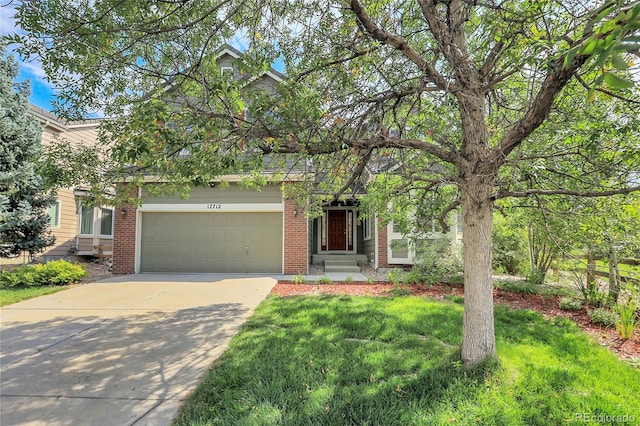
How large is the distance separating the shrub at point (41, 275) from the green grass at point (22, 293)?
0.61 feet

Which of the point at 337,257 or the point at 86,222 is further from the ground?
the point at 86,222

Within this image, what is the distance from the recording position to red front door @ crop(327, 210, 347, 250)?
14.5m

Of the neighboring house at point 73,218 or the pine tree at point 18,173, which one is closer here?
the pine tree at point 18,173

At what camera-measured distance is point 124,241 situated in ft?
35.8

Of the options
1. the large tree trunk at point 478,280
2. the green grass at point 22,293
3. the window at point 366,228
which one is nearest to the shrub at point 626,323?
the large tree trunk at point 478,280

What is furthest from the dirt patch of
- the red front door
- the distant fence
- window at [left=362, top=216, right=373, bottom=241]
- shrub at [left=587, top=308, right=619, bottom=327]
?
the distant fence

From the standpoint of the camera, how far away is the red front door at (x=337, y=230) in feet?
47.5

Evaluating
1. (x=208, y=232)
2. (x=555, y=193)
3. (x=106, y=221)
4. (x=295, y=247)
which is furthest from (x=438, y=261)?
(x=106, y=221)

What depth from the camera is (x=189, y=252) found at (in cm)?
1113

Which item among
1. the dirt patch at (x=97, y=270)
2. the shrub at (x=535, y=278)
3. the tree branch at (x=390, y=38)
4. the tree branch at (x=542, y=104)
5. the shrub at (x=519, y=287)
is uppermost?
the tree branch at (x=390, y=38)

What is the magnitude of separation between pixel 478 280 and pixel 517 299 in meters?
4.80

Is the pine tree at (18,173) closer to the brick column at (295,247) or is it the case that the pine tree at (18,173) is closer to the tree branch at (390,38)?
the brick column at (295,247)

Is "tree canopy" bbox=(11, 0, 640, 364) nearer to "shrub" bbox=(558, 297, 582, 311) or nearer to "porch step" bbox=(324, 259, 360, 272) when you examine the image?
"shrub" bbox=(558, 297, 582, 311)

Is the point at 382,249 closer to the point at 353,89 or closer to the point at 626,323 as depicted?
the point at 626,323
